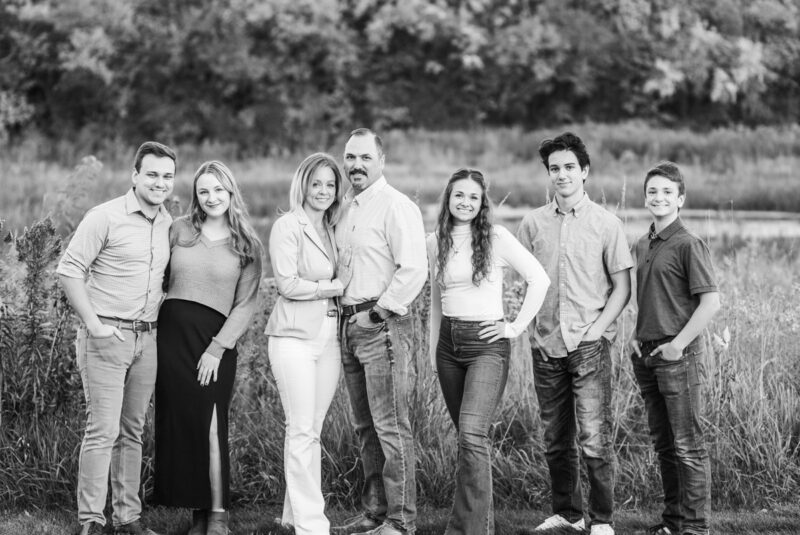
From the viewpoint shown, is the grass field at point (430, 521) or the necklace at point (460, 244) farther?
the grass field at point (430, 521)

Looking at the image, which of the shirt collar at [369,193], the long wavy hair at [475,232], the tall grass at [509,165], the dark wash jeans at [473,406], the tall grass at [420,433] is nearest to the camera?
the dark wash jeans at [473,406]

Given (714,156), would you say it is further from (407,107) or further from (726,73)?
(407,107)

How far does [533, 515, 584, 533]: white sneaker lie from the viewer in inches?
198

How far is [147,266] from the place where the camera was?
4.87m

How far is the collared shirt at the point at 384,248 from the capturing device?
4758 mm

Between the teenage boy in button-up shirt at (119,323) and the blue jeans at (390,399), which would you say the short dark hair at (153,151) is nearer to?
the teenage boy in button-up shirt at (119,323)

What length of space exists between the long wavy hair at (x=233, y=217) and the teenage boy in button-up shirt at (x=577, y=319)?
151cm

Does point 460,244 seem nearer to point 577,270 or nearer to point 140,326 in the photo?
point 577,270

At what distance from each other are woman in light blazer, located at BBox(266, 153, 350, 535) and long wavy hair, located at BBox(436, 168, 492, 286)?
50 centimetres

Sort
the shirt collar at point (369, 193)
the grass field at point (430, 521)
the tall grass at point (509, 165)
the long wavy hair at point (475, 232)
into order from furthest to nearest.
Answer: the tall grass at point (509, 165) → the grass field at point (430, 521) → the shirt collar at point (369, 193) → the long wavy hair at point (475, 232)

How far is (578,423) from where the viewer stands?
4.80 m

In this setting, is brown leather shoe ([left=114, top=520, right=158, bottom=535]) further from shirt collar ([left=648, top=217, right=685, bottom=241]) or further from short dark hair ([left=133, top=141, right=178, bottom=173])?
shirt collar ([left=648, top=217, right=685, bottom=241])

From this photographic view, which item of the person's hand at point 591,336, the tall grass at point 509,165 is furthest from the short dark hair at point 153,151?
the tall grass at point 509,165

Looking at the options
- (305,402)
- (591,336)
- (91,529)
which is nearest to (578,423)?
(591,336)
